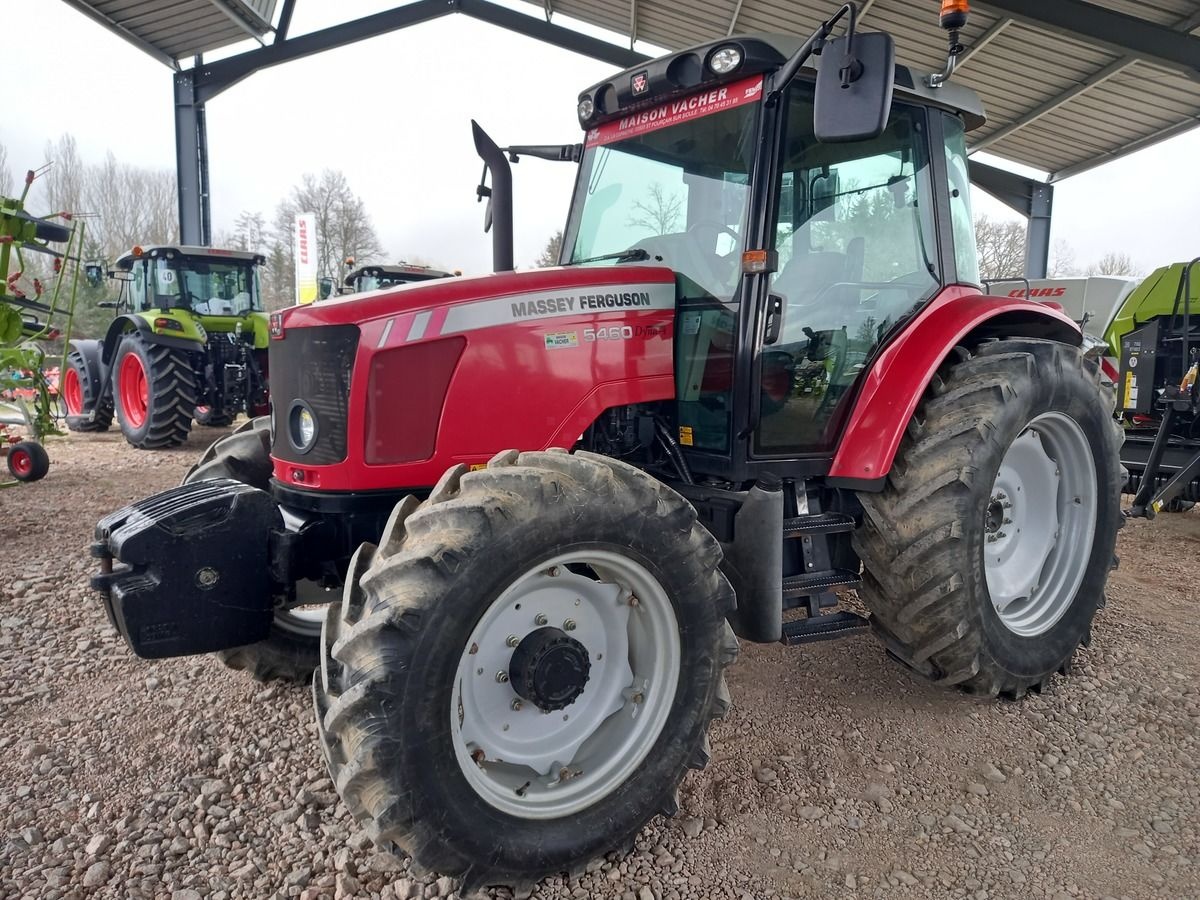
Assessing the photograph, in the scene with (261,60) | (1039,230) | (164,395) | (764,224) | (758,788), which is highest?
(261,60)

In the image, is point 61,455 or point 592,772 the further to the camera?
point 61,455

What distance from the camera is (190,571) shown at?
7.32 feet

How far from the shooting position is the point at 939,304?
3.07 m

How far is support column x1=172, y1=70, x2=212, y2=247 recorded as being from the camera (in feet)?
41.1

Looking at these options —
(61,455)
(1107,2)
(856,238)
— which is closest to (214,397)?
(61,455)

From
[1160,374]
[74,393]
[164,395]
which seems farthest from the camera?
[74,393]

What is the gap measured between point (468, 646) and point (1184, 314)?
5.98 metres

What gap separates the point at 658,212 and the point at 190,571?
198cm

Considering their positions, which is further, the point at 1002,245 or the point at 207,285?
the point at 1002,245

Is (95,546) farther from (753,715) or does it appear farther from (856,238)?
(856,238)

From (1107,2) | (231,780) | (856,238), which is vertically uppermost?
(1107,2)

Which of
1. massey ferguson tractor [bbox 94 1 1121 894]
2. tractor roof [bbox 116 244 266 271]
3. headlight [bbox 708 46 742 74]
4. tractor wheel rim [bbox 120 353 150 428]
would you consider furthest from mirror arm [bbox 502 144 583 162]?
tractor roof [bbox 116 244 266 271]

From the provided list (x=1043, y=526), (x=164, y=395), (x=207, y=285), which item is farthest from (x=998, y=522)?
(x=207, y=285)

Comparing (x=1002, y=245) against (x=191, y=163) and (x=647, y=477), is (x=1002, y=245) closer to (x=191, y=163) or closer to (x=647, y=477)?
(x=191, y=163)
